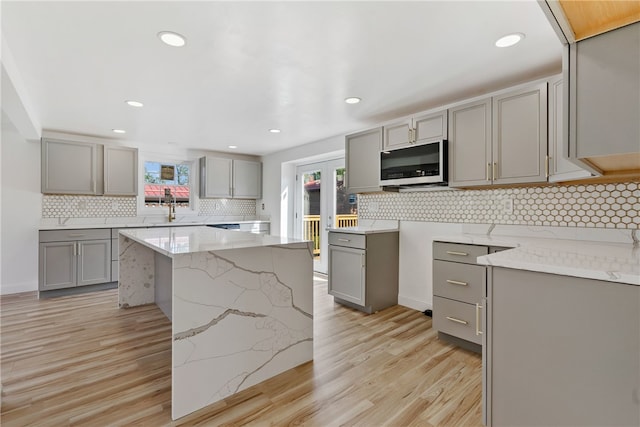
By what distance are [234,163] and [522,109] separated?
4458 mm

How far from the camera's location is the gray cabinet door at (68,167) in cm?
404

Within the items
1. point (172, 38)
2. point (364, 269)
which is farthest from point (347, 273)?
point (172, 38)

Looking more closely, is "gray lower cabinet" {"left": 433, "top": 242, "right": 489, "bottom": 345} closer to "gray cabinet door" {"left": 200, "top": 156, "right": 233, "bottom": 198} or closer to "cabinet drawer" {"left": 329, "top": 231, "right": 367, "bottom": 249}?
"cabinet drawer" {"left": 329, "top": 231, "right": 367, "bottom": 249}

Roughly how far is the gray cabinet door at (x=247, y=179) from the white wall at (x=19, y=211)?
2689mm

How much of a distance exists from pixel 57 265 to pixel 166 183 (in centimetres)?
200

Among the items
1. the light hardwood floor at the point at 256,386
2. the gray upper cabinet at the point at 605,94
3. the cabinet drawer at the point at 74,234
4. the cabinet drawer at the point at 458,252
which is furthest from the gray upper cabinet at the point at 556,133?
the cabinet drawer at the point at 74,234

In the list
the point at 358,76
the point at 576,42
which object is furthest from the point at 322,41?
the point at 576,42

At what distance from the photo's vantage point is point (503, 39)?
1.95 meters

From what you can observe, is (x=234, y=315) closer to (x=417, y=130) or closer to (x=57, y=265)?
(x=417, y=130)

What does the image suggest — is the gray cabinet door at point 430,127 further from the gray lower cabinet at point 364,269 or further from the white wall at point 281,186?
the white wall at point 281,186

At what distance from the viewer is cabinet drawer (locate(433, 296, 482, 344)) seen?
2.41 metres

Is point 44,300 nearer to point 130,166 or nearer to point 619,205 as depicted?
point 130,166

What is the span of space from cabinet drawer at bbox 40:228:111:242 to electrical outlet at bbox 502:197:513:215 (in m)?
4.72

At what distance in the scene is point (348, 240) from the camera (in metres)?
3.44
